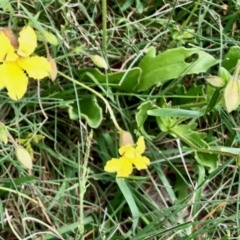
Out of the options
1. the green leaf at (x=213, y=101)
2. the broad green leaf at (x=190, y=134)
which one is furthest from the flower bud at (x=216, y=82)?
the broad green leaf at (x=190, y=134)

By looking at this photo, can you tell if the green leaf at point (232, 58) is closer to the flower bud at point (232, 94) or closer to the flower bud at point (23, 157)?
the flower bud at point (232, 94)

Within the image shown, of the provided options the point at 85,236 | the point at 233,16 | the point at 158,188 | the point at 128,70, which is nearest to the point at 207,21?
the point at 233,16

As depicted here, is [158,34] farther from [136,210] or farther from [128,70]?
[136,210]

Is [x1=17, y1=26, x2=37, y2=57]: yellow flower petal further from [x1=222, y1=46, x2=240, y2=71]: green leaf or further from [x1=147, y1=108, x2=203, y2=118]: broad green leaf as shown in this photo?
[x1=222, y1=46, x2=240, y2=71]: green leaf

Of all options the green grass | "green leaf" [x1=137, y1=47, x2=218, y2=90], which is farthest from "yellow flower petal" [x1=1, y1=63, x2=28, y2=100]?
"green leaf" [x1=137, y1=47, x2=218, y2=90]

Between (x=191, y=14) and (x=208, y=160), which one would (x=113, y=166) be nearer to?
(x=208, y=160)
